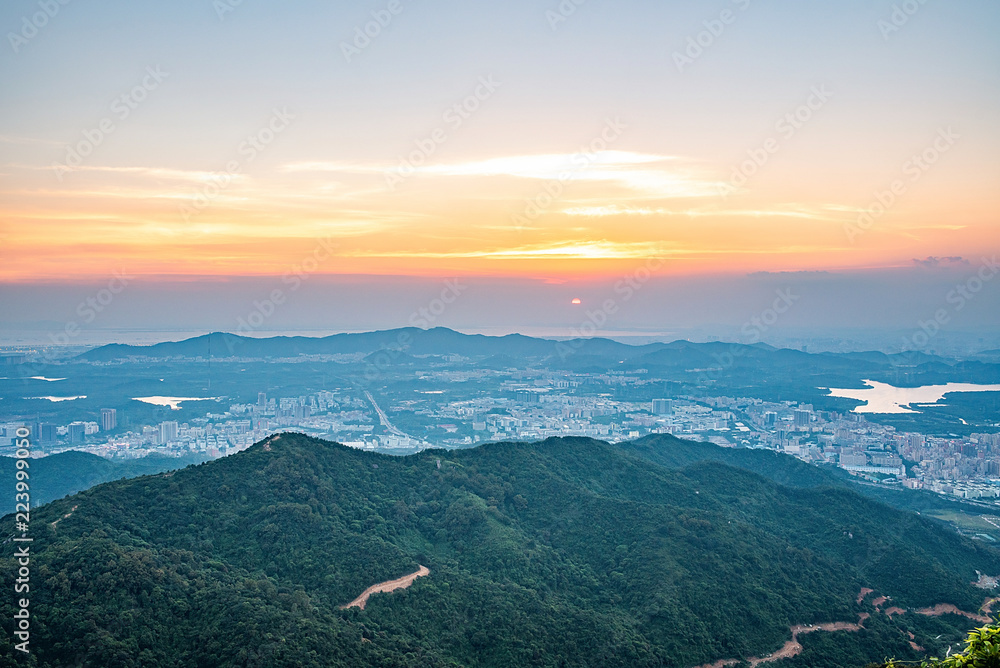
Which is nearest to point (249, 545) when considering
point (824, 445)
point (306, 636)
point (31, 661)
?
point (306, 636)

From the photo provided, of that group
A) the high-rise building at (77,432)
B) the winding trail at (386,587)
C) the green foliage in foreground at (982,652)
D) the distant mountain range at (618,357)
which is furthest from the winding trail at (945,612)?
the high-rise building at (77,432)

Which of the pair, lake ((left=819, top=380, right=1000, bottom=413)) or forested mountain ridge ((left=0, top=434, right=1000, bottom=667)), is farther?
lake ((left=819, top=380, right=1000, bottom=413))

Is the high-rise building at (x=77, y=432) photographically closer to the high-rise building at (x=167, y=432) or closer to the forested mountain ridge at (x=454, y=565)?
the high-rise building at (x=167, y=432)

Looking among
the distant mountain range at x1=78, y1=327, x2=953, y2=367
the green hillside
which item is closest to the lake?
the distant mountain range at x1=78, y1=327, x2=953, y2=367

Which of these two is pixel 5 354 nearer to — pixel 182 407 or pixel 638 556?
pixel 182 407

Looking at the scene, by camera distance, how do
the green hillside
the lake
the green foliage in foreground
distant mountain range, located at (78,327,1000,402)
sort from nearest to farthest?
the green foliage in foreground, the green hillside, the lake, distant mountain range, located at (78,327,1000,402)

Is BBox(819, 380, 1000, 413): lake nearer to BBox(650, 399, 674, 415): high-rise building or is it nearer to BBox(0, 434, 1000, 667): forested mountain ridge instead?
BBox(650, 399, 674, 415): high-rise building
